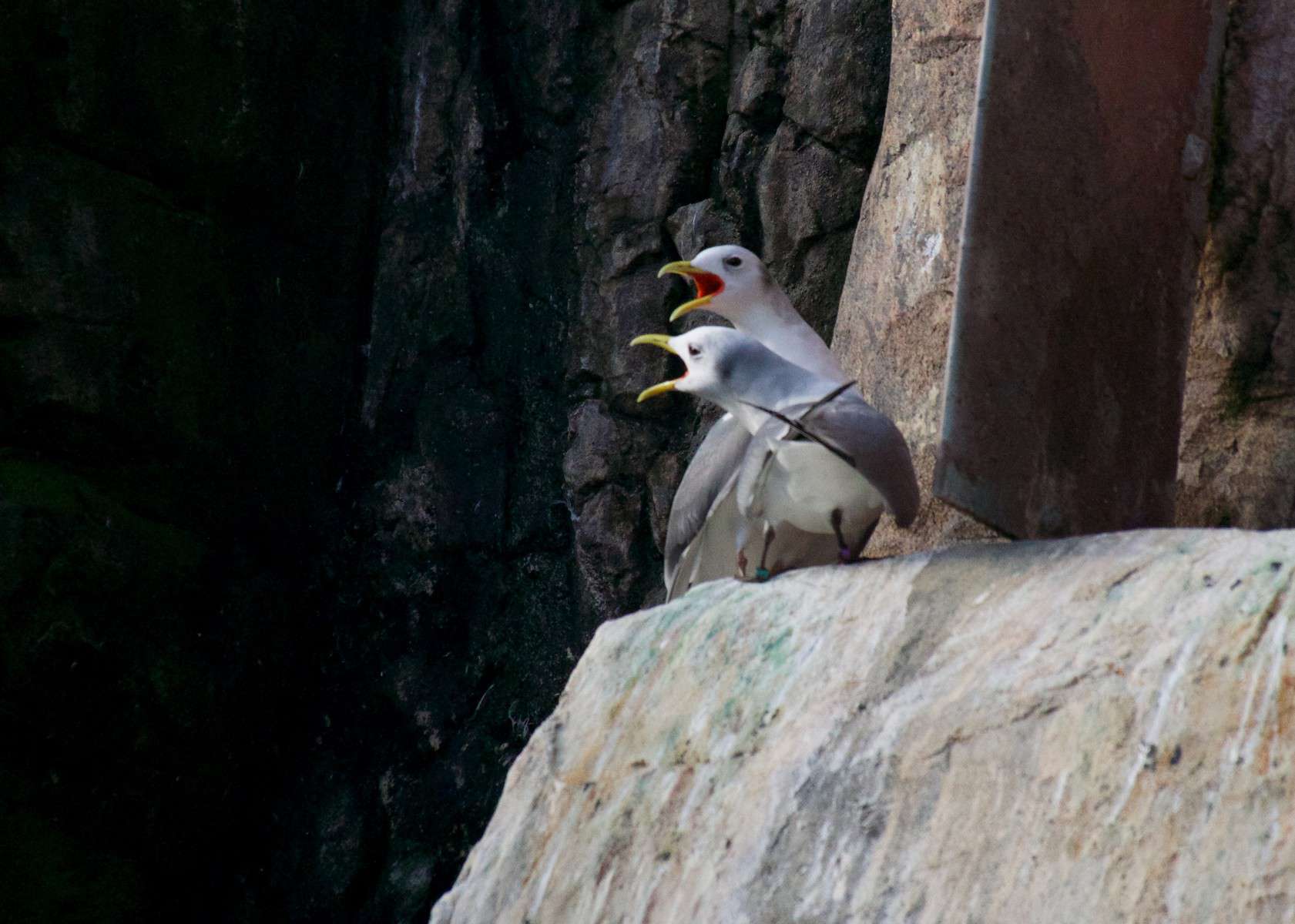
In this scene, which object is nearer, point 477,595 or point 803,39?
point 803,39

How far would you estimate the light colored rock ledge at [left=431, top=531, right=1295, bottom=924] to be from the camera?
1515mm

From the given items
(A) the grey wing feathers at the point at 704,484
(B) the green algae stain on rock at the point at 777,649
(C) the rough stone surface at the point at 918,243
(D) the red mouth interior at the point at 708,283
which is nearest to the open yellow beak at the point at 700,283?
(D) the red mouth interior at the point at 708,283

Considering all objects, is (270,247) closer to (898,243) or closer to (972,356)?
(898,243)

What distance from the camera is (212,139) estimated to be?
5352 millimetres

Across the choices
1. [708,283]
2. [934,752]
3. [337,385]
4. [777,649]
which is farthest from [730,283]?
[337,385]

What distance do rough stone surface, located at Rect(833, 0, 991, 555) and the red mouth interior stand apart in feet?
0.97

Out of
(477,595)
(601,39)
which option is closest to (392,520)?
(477,595)

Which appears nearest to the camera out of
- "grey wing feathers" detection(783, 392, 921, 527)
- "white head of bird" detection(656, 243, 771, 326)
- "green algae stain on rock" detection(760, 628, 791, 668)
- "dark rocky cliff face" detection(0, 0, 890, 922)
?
"green algae stain on rock" detection(760, 628, 791, 668)

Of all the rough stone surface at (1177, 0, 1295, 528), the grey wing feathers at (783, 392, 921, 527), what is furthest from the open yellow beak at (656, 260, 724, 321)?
the grey wing feathers at (783, 392, 921, 527)

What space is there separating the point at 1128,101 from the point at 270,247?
11.8ft

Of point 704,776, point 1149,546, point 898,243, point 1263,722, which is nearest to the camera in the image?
point 1263,722

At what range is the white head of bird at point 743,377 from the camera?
8.00 feet

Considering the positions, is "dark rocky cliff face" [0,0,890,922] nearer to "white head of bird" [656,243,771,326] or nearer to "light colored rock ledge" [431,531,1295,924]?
"white head of bird" [656,243,771,326]

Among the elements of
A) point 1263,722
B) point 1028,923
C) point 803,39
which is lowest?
point 1028,923
